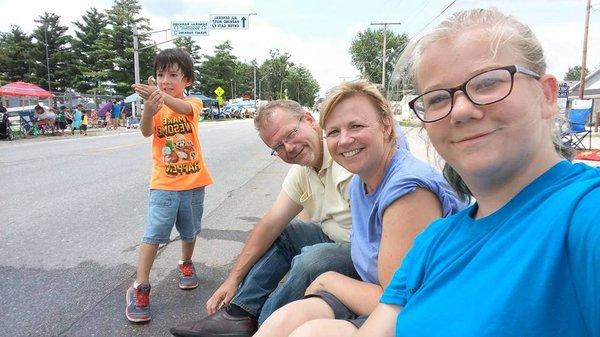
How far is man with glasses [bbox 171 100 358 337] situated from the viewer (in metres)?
2.25

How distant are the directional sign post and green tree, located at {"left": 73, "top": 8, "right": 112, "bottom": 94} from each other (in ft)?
77.3

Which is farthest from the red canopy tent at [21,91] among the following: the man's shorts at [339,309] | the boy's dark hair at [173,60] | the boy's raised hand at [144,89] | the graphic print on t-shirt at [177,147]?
the man's shorts at [339,309]

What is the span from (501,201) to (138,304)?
251 cm

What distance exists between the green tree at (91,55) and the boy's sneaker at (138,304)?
4942 centimetres

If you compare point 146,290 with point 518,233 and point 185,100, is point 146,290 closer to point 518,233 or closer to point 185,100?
point 185,100

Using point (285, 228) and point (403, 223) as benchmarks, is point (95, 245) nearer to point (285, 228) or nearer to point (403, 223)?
point (285, 228)

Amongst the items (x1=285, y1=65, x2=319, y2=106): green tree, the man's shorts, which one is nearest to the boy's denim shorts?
the man's shorts

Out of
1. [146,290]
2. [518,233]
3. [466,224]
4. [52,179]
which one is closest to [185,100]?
[146,290]

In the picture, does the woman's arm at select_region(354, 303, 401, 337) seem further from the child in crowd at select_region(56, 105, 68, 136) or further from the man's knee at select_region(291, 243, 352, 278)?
the child in crowd at select_region(56, 105, 68, 136)

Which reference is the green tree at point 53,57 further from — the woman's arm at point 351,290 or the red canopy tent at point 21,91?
the woman's arm at point 351,290

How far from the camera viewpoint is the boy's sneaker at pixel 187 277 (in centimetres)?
344

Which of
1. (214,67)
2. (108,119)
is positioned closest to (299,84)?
(214,67)

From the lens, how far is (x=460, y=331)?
1027mm

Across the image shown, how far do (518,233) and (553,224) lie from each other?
0.09 meters
